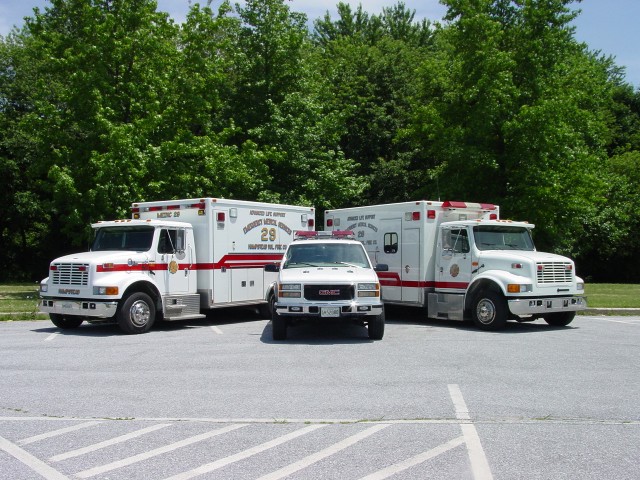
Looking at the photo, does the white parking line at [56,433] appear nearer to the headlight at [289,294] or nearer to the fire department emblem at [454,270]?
the headlight at [289,294]

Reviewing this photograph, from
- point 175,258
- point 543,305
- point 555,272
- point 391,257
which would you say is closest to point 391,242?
point 391,257

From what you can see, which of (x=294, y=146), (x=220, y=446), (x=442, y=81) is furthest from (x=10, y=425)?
(x=442, y=81)

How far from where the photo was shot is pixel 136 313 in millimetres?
14562

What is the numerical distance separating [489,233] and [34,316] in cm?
1133

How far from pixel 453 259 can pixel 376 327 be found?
3917 mm

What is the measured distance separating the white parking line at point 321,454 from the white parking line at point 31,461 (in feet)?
5.21

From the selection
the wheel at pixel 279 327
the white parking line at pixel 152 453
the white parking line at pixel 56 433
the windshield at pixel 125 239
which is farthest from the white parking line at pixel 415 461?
the windshield at pixel 125 239

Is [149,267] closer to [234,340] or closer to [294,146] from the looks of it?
[234,340]

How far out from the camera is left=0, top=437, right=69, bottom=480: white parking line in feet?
17.5

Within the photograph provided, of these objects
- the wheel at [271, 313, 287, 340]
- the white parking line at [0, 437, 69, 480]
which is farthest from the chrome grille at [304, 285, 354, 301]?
the white parking line at [0, 437, 69, 480]

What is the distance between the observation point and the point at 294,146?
28.1 metres

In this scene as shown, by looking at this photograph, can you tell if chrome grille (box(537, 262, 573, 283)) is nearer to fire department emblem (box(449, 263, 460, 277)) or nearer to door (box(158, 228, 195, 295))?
fire department emblem (box(449, 263, 460, 277))

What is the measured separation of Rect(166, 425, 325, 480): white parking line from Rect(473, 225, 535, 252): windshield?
10.2m

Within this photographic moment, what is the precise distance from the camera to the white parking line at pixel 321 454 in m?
5.34
